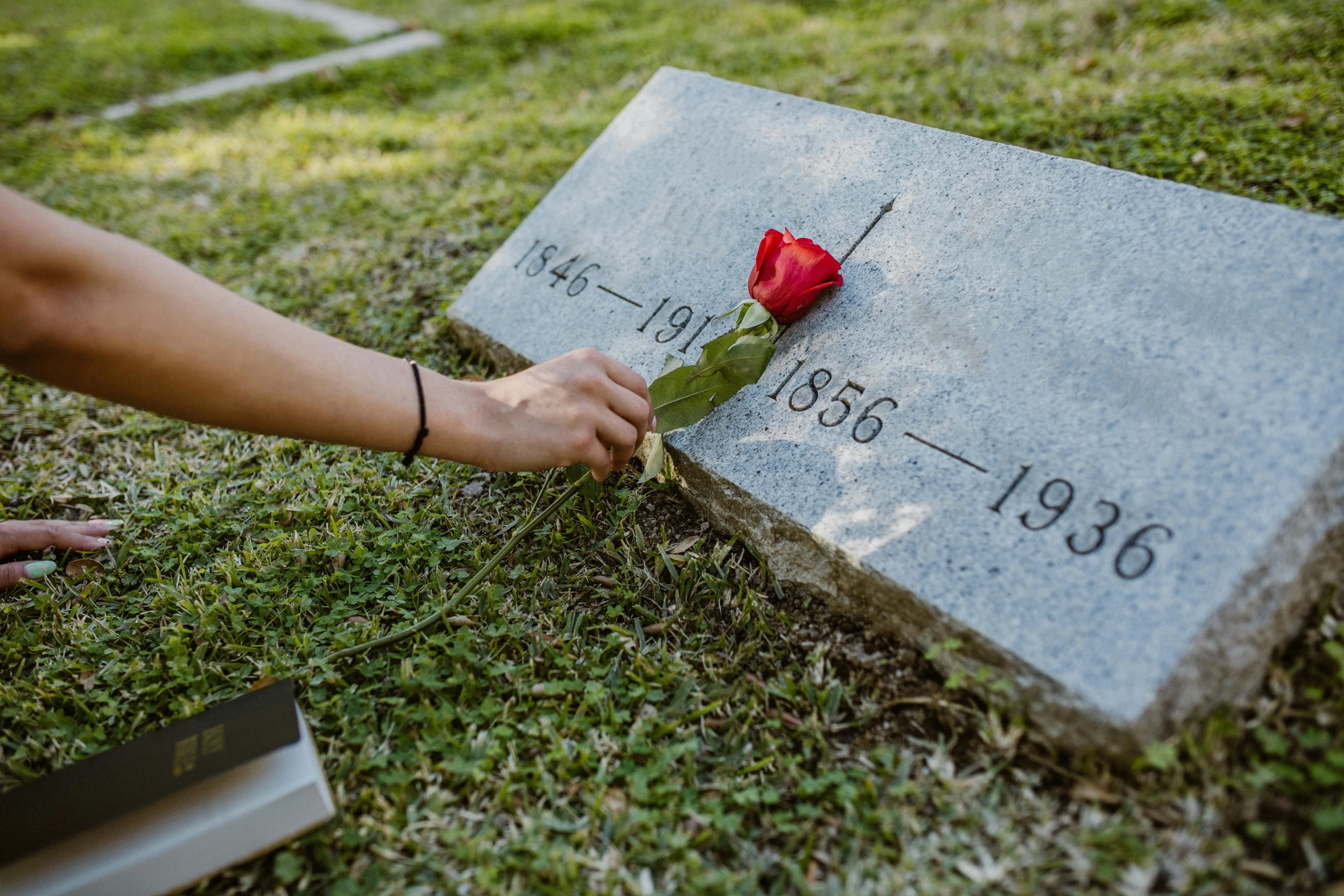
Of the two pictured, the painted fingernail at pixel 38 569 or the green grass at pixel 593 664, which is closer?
the green grass at pixel 593 664

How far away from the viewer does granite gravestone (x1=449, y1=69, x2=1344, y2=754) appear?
1.56 metres

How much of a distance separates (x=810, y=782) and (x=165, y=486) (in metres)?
Answer: 2.21

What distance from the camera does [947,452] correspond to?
1886 millimetres

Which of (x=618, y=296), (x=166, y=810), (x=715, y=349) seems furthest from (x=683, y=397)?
(x=166, y=810)

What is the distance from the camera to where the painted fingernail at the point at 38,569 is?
237 centimetres

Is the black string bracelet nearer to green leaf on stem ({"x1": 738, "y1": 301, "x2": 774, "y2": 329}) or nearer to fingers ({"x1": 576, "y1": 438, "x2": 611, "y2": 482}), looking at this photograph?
fingers ({"x1": 576, "y1": 438, "x2": 611, "y2": 482})

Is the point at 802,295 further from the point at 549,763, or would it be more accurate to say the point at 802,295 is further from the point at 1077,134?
the point at 1077,134

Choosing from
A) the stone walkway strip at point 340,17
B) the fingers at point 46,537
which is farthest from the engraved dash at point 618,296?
the stone walkway strip at point 340,17

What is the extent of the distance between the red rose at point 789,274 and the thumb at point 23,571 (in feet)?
6.94

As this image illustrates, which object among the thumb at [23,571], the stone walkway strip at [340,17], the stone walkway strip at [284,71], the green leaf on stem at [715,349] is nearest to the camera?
the green leaf on stem at [715,349]

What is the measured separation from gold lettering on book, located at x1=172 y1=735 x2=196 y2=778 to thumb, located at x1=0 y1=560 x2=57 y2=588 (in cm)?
107

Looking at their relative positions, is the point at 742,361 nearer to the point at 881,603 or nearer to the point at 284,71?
the point at 881,603

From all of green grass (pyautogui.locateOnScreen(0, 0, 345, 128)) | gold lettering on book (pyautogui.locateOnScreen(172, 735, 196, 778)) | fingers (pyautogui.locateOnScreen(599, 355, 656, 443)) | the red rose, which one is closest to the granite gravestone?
the red rose

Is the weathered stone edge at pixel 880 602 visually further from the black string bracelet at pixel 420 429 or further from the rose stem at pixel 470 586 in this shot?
the black string bracelet at pixel 420 429
